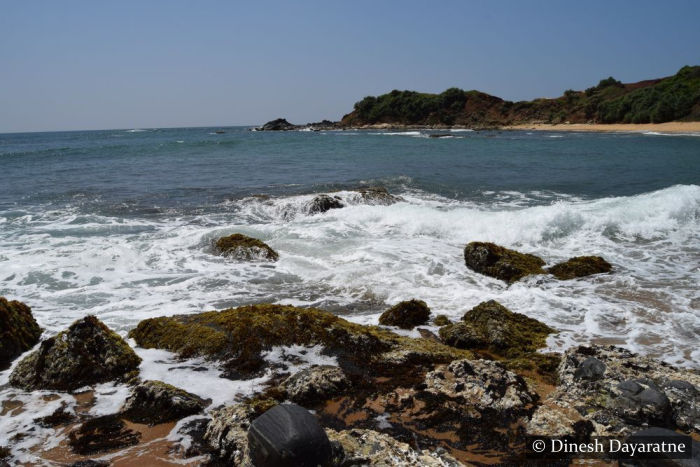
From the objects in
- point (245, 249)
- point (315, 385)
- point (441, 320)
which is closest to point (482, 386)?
point (315, 385)

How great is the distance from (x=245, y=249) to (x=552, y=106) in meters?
87.4

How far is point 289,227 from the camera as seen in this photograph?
1184 cm

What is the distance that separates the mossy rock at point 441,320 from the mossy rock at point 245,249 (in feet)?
13.3

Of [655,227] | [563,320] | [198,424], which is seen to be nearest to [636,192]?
[655,227]

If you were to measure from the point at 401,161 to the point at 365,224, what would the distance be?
1641 cm

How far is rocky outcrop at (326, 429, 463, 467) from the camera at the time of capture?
2879mm

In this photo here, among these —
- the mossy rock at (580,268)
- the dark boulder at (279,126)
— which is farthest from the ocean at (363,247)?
the dark boulder at (279,126)

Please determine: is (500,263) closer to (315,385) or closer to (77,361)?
(315,385)

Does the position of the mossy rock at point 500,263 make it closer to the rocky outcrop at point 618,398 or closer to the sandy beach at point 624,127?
the rocky outcrop at point 618,398

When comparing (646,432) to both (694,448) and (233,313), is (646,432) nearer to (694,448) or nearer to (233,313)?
(694,448)

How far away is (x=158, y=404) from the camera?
3.83 metres

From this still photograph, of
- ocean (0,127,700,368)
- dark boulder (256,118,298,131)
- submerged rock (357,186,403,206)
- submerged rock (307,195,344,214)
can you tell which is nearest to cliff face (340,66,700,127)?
dark boulder (256,118,298,131)

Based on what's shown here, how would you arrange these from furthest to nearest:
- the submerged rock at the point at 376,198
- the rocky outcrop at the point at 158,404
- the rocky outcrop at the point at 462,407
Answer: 1. the submerged rock at the point at 376,198
2. the rocky outcrop at the point at 158,404
3. the rocky outcrop at the point at 462,407

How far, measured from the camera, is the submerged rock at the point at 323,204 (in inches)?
540
